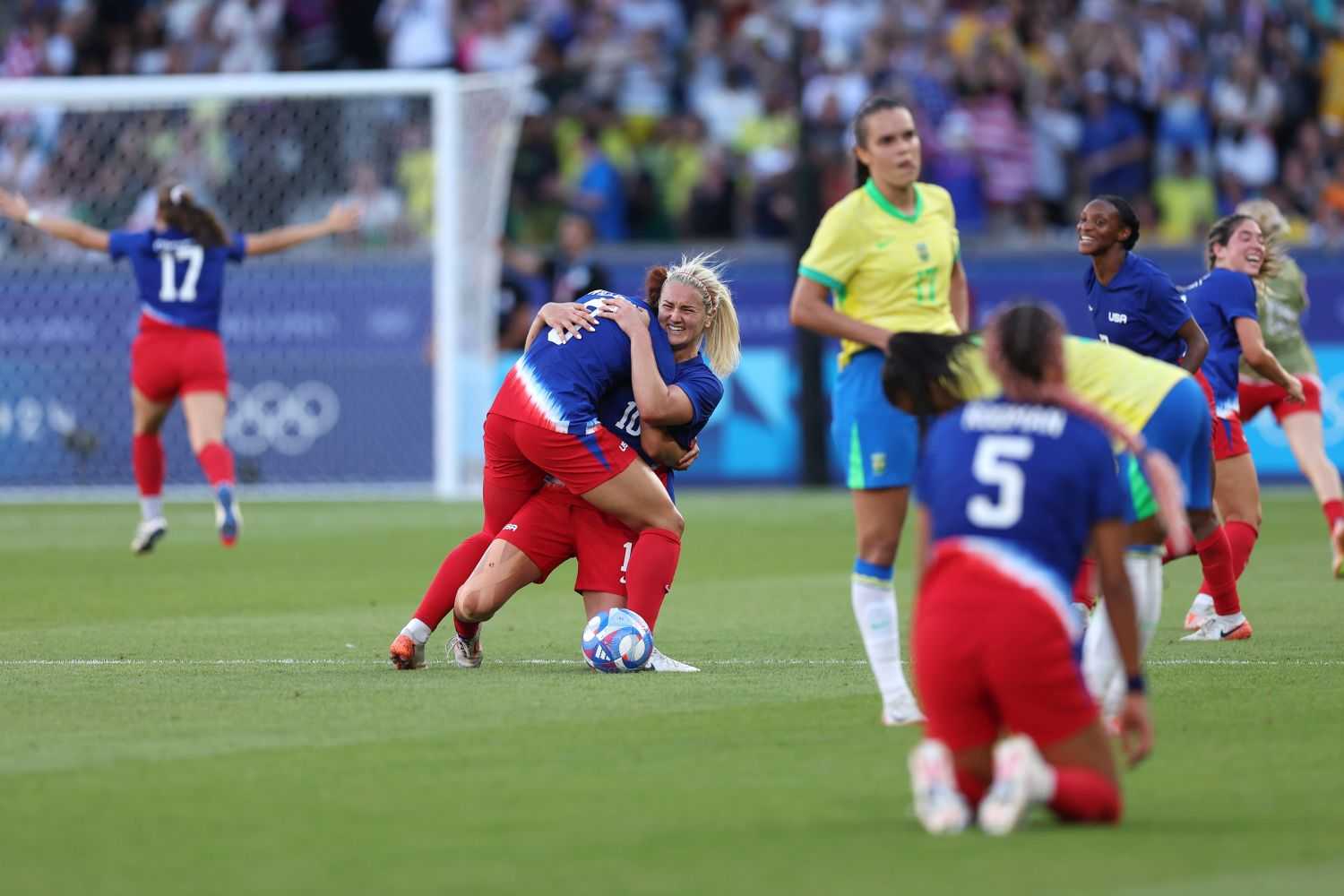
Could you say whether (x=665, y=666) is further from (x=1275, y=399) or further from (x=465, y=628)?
(x=1275, y=399)

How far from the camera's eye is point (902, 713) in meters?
7.45

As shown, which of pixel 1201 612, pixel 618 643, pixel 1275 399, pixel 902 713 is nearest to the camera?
pixel 902 713

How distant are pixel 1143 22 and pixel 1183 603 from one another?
1384cm

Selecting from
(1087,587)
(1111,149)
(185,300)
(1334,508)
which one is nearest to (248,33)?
(1111,149)

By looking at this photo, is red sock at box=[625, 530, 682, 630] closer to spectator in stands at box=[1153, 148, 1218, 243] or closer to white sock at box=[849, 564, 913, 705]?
white sock at box=[849, 564, 913, 705]

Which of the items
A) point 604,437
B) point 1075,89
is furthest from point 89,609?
point 1075,89

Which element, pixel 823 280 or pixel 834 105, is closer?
pixel 823 280

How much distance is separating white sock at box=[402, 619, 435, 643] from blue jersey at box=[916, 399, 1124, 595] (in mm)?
4037

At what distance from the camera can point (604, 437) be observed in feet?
30.1

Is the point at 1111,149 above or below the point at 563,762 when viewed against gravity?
above

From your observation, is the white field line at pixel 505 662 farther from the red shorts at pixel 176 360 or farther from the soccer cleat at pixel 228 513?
the red shorts at pixel 176 360

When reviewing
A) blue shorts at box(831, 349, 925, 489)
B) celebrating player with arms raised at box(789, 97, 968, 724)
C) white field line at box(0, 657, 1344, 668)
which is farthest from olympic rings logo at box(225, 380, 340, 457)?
blue shorts at box(831, 349, 925, 489)

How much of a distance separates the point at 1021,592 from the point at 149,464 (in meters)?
11.5

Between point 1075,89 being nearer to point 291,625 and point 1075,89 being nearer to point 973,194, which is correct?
point 973,194
